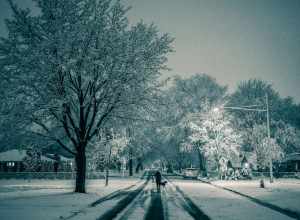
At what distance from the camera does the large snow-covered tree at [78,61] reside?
22.8 metres

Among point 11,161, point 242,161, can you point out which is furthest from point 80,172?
point 11,161

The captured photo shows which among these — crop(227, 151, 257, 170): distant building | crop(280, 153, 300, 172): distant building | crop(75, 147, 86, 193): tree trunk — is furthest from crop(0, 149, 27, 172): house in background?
crop(280, 153, 300, 172): distant building

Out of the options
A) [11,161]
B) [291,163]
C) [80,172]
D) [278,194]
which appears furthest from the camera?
[291,163]

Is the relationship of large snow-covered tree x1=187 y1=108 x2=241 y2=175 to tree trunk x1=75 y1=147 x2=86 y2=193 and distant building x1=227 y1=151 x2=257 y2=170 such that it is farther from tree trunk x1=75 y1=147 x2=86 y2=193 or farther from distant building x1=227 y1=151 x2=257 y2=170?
tree trunk x1=75 y1=147 x2=86 y2=193

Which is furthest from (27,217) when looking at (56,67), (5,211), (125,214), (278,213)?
(56,67)

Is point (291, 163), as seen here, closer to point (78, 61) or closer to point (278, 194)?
point (278, 194)

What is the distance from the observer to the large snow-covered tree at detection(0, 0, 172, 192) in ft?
74.7

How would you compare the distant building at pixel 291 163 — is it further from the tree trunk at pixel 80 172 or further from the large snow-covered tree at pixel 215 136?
the tree trunk at pixel 80 172

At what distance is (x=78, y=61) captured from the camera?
79.9 feet

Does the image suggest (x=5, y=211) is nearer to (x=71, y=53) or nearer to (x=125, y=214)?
(x=125, y=214)

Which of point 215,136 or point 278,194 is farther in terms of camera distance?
point 215,136

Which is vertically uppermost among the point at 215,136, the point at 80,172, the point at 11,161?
the point at 215,136

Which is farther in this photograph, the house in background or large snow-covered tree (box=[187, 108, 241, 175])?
the house in background

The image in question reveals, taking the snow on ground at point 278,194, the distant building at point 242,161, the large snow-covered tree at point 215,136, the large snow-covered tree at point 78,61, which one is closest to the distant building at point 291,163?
the distant building at point 242,161
